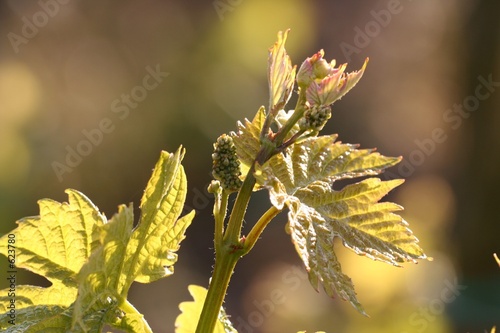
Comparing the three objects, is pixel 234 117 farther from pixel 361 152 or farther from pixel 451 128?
pixel 361 152

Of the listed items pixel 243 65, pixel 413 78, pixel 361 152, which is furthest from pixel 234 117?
pixel 361 152

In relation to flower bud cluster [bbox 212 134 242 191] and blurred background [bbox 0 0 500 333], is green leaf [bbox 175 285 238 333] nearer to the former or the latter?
flower bud cluster [bbox 212 134 242 191]

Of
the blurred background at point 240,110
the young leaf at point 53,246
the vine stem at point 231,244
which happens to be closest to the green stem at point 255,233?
the vine stem at point 231,244

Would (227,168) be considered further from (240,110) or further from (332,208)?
(240,110)

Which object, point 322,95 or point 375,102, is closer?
point 322,95

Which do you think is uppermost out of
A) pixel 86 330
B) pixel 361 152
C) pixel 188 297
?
pixel 361 152

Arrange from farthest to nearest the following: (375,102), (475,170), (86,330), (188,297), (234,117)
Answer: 1. (375,102)
2. (234,117)
3. (188,297)
4. (475,170)
5. (86,330)

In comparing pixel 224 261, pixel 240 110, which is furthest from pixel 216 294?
pixel 240 110

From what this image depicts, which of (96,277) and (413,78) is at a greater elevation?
(413,78)
